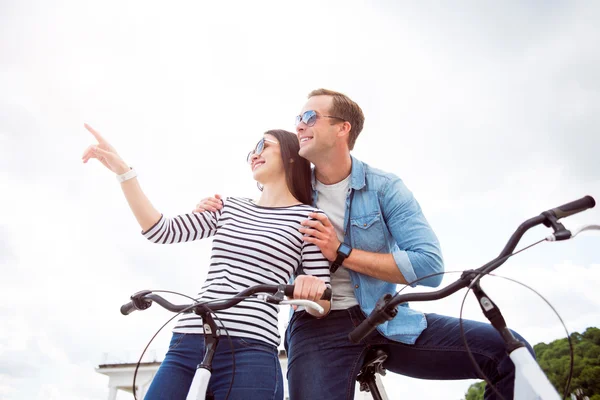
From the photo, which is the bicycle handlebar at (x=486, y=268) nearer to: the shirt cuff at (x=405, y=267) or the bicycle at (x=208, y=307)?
the bicycle at (x=208, y=307)

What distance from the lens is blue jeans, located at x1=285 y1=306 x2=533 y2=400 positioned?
296 centimetres

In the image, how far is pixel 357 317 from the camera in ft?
10.7

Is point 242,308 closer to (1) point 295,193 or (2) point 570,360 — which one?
(1) point 295,193

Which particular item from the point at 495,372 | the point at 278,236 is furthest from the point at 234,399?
the point at 495,372

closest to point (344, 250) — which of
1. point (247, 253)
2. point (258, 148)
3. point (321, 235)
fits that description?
point (321, 235)

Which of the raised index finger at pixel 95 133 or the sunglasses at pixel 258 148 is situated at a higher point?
the raised index finger at pixel 95 133

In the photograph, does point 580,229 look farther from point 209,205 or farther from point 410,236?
point 209,205

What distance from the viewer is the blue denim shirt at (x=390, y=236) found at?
309 centimetres

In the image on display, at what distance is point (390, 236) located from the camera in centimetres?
365

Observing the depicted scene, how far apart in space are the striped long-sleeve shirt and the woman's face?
9.4 inches

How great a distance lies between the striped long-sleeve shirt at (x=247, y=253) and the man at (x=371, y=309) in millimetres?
139

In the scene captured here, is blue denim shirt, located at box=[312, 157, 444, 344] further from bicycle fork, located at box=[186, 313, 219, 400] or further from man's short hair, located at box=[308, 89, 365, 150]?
bicycle fork, located at box=[186, 313, 219, 400]

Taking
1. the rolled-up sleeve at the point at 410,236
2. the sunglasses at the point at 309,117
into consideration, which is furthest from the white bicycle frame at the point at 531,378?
the sunglasses at the point at 309,117

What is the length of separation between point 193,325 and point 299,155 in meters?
1.79
